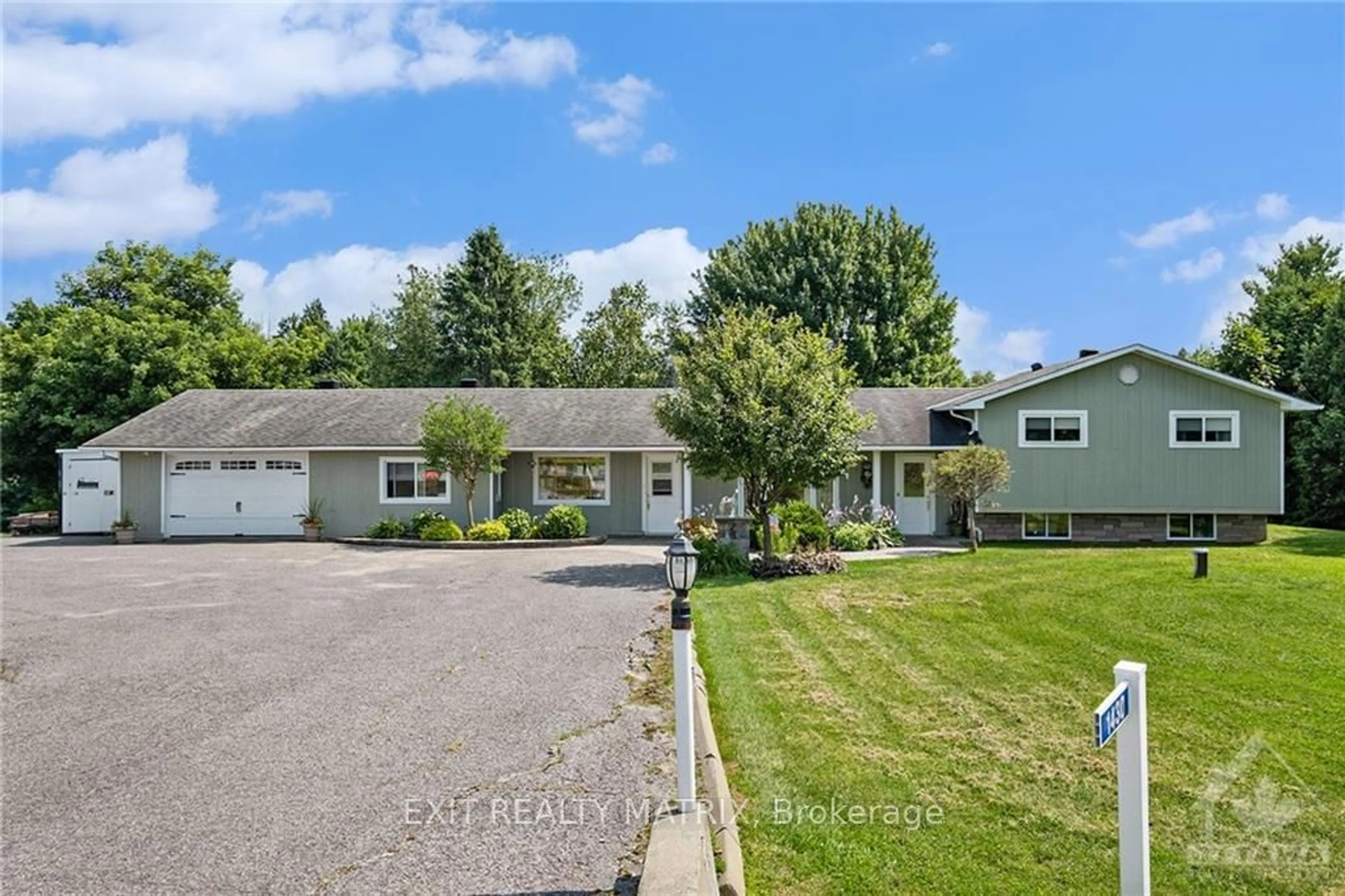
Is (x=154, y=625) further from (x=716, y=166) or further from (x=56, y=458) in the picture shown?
(x=56, y=458)

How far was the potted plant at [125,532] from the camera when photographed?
20766mm

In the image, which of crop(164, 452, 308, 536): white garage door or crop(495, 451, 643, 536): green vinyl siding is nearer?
crop(495, 451, 643, 536): green vinyl siding

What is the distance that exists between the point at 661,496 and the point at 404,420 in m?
7.40

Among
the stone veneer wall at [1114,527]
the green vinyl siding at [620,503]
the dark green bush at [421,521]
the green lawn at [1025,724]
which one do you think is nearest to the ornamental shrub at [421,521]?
the dark green bush at [421,521]

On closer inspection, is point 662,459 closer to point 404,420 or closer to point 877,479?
point 877,479

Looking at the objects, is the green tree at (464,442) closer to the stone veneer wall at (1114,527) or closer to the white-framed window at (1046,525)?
the stone veneer wall at (1114,527)

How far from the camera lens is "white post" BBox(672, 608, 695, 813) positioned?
4.13 m

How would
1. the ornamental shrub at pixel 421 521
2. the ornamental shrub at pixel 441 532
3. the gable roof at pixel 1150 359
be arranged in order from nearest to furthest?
the gable roof at pixel 1150 359
the ornamental shrub at pixel 441 532
the ornamental shrub at pixel 421 521

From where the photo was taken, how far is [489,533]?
61.9 ft

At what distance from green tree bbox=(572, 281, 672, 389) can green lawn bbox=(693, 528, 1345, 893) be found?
2792 centimetres

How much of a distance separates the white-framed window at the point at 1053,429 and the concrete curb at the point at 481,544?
10156 mm

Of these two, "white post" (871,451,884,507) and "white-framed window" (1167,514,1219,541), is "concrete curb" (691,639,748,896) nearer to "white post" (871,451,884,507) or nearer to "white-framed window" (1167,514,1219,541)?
"white post" (871,451,884,507)

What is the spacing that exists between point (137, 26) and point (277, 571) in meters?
8.58

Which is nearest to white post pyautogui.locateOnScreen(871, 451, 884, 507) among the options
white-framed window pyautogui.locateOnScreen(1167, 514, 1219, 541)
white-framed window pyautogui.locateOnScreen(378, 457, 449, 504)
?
white-framed window pyautogui.locateOnScreen(1167, 514, 1219, 541)
